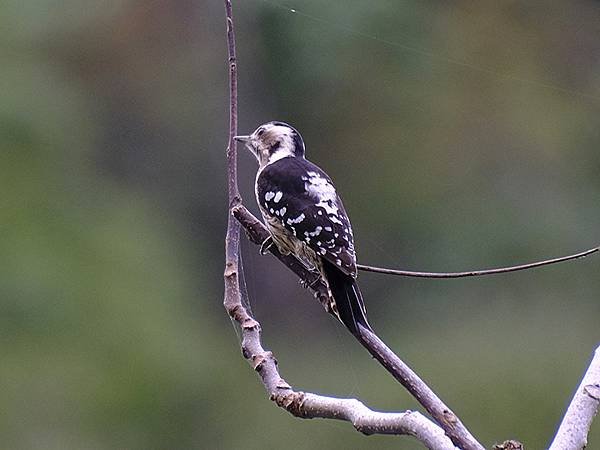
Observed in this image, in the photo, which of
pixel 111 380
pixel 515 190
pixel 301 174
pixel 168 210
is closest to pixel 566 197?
pixel 515 190

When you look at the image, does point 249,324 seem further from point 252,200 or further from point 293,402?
point 252,200

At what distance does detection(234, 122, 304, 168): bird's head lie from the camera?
3.01 m

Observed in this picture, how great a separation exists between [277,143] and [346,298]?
3.23ft

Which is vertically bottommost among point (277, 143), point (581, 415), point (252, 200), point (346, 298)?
point (252, 200)

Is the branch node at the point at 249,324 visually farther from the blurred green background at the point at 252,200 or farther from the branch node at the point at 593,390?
the blurred green background at the point at 252,200

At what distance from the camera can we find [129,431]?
20.6 feet

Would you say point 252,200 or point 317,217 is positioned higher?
point 317,217

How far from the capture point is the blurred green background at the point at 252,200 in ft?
20.8

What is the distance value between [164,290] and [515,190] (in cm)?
224

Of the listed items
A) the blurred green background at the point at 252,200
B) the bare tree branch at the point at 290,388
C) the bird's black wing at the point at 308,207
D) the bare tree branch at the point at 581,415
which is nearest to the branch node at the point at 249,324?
the bare tree branch at the point at 290,388

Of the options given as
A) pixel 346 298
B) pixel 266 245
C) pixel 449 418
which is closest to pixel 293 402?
pixel 449 418

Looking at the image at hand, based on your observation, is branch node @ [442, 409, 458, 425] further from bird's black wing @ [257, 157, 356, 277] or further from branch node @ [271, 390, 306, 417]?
bird's black wing @ [257, 157, 356, 277]

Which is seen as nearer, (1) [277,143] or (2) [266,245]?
(2) [266,245]

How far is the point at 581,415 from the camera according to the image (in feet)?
5.30
